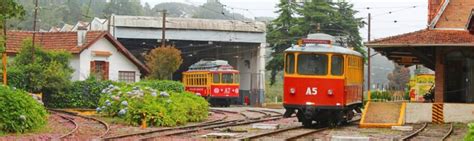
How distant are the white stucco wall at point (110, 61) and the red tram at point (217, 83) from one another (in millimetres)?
4099

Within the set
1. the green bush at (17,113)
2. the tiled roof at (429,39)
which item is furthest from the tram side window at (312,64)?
the green bush at (17,113)

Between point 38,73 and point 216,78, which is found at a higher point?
point 38,73

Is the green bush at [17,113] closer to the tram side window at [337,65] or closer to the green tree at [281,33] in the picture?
the tram side window at [337,65]

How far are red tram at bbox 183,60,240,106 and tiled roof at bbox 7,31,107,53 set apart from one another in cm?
724

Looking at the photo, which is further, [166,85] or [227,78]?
[227,78]

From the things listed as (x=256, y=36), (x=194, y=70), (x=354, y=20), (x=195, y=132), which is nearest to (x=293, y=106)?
(x=195, y=132)

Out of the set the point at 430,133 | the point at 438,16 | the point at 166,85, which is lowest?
the point at 430,133

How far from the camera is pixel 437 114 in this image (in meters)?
25.0

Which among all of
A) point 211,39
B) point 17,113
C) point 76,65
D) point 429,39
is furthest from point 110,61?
point 17,113

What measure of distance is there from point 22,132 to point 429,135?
10.1m

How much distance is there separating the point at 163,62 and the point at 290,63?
23.9 metres

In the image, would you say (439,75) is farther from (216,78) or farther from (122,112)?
(216,78)

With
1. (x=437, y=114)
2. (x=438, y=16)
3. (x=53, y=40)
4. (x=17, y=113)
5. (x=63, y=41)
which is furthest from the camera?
(x=53, y=40)

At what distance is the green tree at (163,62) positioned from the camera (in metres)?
45.2
